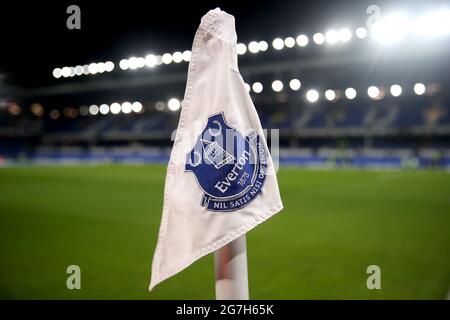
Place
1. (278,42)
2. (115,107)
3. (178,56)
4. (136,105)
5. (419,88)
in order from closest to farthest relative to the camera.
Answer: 1. (178,56)
2. (278,42)
3. (419,88)
4. (136,105)
5. (115,107)

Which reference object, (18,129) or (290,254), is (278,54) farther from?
(18,129)

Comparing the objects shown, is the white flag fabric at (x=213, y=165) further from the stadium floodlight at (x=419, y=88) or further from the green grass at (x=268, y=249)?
the stadium floodlight at (x=419, y=88)

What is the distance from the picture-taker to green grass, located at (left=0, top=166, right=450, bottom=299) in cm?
408

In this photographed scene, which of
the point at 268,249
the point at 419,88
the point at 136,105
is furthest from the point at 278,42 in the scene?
the point at 136,105

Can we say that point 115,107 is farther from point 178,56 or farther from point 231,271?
point 231,271

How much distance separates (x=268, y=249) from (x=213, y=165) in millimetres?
4489

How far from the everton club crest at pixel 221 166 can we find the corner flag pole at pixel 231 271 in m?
0.15

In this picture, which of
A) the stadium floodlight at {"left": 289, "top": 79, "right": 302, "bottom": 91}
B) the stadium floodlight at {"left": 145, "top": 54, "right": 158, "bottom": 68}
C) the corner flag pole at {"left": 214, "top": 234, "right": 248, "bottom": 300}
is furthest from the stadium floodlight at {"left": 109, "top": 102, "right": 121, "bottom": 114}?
the corner flag pole at {"left": 214, "top": 234, "right": 248, "bottom": 300}

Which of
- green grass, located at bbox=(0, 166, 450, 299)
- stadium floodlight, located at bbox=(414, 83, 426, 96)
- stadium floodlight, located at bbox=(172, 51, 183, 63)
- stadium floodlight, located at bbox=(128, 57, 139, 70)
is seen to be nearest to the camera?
green grass, located at bbox=(0, 166, 450, 299)

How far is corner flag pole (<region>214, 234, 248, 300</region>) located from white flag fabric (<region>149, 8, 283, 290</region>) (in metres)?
0.06

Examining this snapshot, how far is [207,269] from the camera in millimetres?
4734

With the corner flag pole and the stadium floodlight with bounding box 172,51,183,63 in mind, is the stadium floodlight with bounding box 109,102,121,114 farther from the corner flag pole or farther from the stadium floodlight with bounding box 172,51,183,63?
the corner flag pole

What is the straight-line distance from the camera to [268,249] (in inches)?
221
